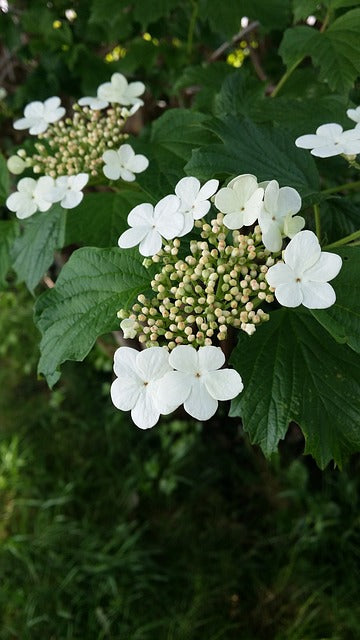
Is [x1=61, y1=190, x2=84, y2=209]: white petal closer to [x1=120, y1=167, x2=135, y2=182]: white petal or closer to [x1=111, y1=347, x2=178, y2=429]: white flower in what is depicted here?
[x1=120, y1=167, x2=135, y2=182]: white petal

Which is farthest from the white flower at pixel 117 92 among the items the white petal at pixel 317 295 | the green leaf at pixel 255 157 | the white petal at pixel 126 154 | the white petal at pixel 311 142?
the white petal at pixel 317 295

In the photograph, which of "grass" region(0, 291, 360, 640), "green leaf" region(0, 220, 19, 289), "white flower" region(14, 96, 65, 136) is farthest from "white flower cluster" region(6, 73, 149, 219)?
"grass" region(0, 291, 360, 640)

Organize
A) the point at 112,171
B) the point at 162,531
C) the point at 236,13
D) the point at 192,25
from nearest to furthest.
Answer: the point at 112,171, the point at 236,13, the point at 192,25, the point at 162,531

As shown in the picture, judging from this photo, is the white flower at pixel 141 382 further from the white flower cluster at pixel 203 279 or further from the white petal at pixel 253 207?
the white petal at pixel 253 207

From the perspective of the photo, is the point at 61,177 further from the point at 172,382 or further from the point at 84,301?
the point at 172,382

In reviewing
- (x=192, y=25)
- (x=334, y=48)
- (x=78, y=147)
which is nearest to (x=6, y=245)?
(x=78, y=147)

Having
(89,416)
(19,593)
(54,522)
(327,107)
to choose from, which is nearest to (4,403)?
(89,416)

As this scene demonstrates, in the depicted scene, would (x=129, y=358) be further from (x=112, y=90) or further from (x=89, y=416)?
(x=89, y=416)
